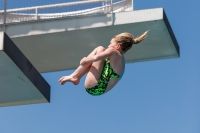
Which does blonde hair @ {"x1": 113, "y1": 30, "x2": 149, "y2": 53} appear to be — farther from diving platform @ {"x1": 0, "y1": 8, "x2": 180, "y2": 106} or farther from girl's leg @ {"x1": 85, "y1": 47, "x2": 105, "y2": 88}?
diving platform @ {"x1": 0, "y1": 8, "x2": 180, "y2": 106}

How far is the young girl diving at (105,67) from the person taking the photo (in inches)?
373

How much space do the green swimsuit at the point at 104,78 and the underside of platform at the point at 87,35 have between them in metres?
6.67

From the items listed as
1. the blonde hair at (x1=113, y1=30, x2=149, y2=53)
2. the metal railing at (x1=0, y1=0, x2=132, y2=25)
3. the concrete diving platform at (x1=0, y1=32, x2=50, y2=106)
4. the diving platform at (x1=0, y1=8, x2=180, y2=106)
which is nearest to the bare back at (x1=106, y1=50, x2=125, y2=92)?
the blonde hair at (x1=113, y1=30, x2=149, y2=53)

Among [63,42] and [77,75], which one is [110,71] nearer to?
[77,75]

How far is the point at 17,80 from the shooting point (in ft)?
55.0

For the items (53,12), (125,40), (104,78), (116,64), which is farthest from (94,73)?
(53,12)

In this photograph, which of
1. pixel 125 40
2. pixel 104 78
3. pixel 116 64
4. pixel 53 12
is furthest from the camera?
pixel 53 12

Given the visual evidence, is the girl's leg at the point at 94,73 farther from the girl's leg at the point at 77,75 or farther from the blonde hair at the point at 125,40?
the blonde hair at the point at 125,40

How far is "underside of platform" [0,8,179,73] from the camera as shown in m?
16.4

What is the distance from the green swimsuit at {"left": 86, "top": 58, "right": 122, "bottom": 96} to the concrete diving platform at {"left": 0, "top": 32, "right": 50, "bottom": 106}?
5.02m

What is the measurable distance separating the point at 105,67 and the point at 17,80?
737cm

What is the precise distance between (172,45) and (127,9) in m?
1.83

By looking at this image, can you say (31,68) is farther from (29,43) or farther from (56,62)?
(56,62)

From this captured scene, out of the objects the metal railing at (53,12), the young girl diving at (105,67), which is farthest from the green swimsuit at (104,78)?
the metal railing at (53,12)
